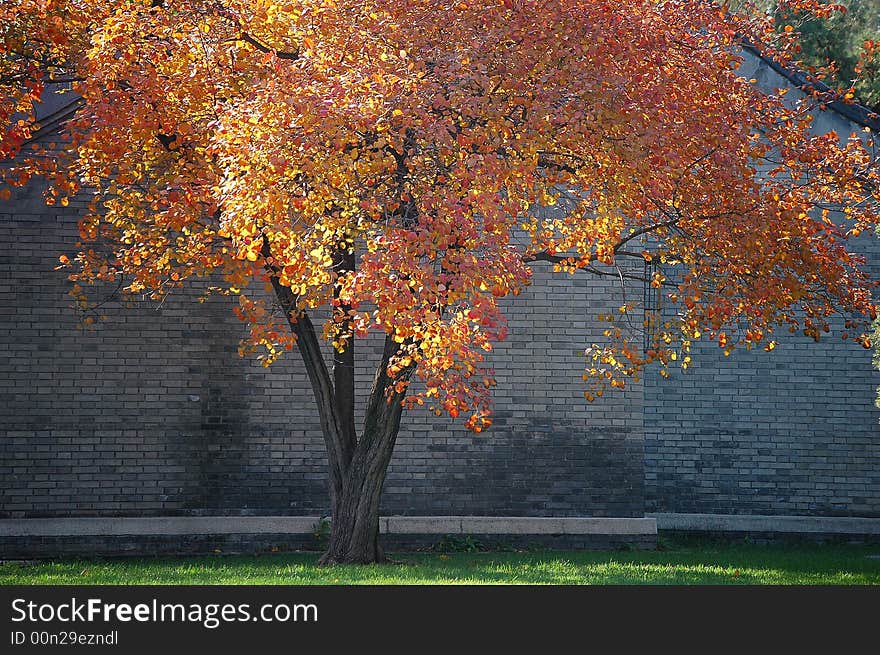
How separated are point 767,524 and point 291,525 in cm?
559

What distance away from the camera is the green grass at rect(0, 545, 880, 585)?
845 centimetres

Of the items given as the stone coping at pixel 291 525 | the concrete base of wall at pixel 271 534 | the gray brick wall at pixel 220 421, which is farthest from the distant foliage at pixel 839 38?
the concrete base of wall at pixel 271 534

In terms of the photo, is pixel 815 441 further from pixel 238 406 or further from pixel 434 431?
pixel 238 406

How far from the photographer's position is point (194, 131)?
331 inches

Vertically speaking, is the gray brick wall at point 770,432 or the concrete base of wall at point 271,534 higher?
the gray brick wall at point 770,432

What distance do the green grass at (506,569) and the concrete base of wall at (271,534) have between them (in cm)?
25

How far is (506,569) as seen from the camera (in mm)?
9281

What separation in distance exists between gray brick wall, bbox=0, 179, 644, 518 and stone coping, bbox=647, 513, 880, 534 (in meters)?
1.06

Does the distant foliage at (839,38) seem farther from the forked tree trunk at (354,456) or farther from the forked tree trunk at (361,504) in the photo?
the forked tree trunk at (361,504)

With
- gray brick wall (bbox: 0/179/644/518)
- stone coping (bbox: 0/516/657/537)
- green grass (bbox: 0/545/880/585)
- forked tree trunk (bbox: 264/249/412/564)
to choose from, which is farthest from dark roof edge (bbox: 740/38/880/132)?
forked tree trunk (bbox: 264/249/412/564)

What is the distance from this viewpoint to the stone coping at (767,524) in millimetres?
12164

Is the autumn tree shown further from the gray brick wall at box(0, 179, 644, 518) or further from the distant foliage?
the distant foliage

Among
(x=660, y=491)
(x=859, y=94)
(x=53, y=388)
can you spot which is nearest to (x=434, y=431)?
(x=660, y=491)

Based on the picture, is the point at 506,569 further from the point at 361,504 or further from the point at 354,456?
the point at 354,456
